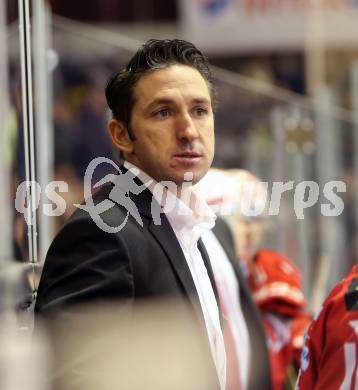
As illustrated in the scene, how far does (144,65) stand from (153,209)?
0.88ft

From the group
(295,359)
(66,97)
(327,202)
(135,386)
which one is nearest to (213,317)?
(135,386)

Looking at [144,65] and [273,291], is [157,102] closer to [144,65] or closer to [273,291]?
[144,65]

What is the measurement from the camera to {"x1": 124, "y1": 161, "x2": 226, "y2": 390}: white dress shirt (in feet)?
6.23

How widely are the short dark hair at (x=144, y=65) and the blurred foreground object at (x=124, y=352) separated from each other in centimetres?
40

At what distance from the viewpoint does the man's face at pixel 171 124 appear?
189 centimetres

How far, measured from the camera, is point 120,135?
1.96 m

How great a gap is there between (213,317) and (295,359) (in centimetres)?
112

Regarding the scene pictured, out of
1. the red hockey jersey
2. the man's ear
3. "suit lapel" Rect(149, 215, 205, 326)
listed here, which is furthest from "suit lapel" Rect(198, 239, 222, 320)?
the red hockey jersey

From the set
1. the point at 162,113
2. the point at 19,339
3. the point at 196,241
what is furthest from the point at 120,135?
the point at 19,339

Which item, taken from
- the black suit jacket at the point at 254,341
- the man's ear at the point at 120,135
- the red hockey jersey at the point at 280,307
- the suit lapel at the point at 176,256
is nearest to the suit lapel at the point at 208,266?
the suit lapel at the point at 176,256

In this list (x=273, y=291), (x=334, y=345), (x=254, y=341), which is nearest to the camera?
(x=334, y=345)

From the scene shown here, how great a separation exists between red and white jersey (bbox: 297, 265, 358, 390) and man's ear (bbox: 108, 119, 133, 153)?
479 millimetres

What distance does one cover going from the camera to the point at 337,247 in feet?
14.7

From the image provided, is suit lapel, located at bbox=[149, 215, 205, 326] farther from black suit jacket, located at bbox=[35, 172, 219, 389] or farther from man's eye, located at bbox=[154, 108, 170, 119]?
man's eye, located at bbox=[154, 108, 170, 119]
